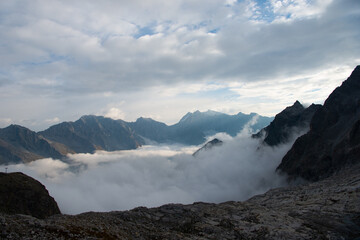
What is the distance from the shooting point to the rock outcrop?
527 feet

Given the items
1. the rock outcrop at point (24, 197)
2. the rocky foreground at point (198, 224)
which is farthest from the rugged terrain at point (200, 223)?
the rock outcrop at point (24, 197)

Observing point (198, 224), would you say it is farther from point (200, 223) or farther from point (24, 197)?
point (24, 197)

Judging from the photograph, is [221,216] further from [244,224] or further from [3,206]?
[3,206]

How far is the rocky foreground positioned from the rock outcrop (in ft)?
463

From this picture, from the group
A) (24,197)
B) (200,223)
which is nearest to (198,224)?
(200,223)

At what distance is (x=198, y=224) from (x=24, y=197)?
160m

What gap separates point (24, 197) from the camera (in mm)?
169125

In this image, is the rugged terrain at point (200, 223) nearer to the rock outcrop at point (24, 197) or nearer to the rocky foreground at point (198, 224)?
the rocky foreground at point (198, 224)

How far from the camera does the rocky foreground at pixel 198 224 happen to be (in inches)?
1415

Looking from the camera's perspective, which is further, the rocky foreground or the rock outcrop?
the rock outcrop

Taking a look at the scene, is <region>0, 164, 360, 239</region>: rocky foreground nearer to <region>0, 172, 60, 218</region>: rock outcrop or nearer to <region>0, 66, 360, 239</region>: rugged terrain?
<region>0, 66, 360, 239</region>: rugged terrain

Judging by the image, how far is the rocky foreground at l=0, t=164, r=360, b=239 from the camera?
35.9 metres

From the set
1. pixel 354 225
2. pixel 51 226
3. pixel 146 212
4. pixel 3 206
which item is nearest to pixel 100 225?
pixel 51 226

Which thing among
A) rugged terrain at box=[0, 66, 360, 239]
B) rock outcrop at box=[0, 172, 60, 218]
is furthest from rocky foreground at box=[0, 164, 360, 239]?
rock outcrop at box=[0, 172, 60, 218]
